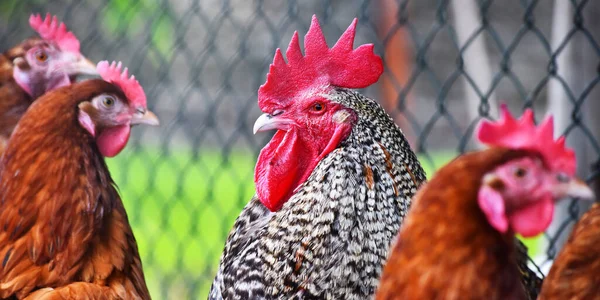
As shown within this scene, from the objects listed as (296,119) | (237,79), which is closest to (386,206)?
(296,119)

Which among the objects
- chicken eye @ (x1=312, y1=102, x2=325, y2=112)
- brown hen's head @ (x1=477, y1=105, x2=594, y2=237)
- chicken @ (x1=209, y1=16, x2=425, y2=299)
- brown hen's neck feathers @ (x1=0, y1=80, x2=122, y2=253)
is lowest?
brown hen's head @ (x1=477, y1=105, x2=594, y2=237)

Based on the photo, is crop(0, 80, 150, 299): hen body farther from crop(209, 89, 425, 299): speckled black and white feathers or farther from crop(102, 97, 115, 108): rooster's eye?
crop(209, 89, 425, 299): speckled black and white feathers

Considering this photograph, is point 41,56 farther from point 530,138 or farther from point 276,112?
point 530,138

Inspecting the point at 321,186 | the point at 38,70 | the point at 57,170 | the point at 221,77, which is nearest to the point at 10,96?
the point at 38,70

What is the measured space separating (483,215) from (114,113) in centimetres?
138

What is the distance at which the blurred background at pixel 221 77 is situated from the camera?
14.8ft

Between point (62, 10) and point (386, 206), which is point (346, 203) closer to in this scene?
point (386, 206)

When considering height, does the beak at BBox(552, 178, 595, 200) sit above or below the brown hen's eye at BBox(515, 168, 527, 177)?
below

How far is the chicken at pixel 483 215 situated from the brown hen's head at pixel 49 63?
83.6 inches

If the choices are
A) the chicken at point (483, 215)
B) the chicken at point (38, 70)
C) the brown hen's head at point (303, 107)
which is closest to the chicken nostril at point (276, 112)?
the brown hen's head at point (303, 107)

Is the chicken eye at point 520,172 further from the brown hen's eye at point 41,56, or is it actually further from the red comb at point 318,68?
the brown hen's eye at point 41,56

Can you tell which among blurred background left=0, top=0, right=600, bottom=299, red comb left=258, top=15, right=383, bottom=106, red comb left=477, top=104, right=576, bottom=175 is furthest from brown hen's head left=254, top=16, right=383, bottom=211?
blurred background left=0, top=0, right=600, bottom=299

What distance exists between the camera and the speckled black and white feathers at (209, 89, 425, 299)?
1.72 metres

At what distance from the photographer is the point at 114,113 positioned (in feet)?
7.72
